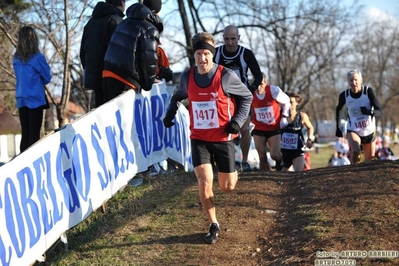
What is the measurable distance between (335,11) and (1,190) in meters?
23.4

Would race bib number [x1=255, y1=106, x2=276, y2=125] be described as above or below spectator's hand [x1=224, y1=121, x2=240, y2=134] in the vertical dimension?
below

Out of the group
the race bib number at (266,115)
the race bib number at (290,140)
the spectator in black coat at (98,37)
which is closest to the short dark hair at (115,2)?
the spectator in black coat at (98,37)

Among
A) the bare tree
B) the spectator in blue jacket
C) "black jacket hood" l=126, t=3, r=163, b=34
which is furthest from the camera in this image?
the bare tree

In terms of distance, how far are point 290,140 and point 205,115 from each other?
18.6 feet

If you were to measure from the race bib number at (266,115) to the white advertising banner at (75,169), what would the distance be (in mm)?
1957

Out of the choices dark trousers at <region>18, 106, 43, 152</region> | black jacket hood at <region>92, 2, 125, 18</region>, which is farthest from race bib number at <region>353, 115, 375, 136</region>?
dark trousers at <region>18, 106, 43, 152</region>

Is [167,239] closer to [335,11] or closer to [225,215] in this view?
[225,215]

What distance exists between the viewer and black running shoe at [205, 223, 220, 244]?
22.3 ft

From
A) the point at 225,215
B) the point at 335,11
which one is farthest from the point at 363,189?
the point at 335,11

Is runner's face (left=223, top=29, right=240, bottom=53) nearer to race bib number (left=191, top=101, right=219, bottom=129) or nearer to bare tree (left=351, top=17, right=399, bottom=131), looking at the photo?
race bib number (left=191, top=101, right=219, bottom=129)

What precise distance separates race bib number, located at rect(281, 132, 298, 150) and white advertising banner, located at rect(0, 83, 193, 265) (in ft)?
9.67

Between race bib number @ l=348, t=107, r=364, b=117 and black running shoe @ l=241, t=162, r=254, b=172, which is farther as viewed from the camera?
race bib number @ l=348, t=107, r=364, b=117

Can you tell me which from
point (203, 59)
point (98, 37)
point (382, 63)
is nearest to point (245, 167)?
point (98, 37)

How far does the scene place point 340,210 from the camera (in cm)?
734
